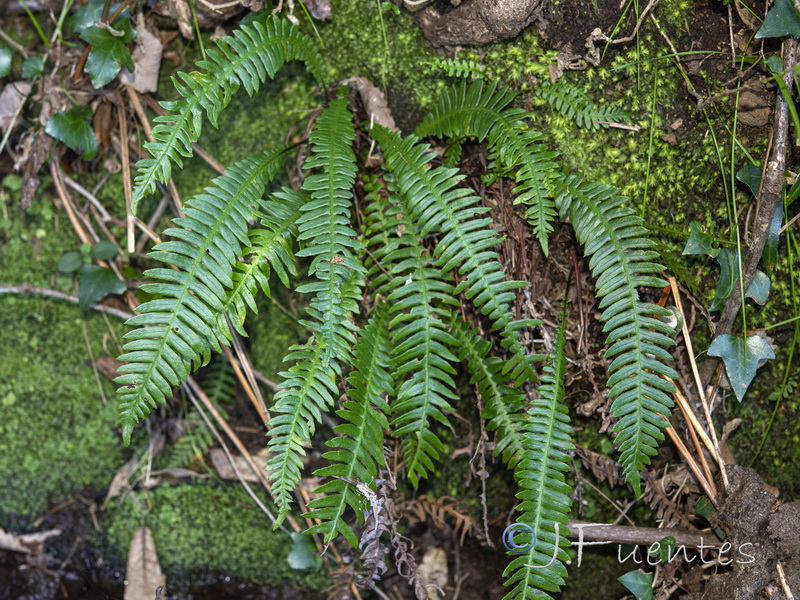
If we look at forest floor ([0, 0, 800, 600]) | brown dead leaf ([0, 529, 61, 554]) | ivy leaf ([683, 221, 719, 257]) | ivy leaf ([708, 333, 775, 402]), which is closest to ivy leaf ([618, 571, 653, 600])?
forest floor ([0, 0, 800, 600])

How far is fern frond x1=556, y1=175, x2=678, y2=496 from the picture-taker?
1.87 metres

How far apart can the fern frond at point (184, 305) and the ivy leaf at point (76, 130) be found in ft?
3.03

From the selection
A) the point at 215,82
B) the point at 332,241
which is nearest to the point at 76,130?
the point at 215,82

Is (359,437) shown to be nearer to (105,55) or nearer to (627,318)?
(627,318)

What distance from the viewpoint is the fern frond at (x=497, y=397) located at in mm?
2029

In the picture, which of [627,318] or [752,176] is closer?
[627,318]

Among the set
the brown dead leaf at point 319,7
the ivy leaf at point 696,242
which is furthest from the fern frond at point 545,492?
the brown dead leaf at point 319,7

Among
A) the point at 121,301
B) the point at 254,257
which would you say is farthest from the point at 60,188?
the point at 254,257

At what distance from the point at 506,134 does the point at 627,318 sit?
0.72 m

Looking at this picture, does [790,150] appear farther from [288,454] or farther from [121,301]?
[121,301]

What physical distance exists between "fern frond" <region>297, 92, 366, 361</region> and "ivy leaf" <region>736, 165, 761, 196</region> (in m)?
1.35

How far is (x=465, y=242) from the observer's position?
1980 mm

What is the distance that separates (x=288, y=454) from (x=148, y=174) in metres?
0.98

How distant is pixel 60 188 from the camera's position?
268cm
